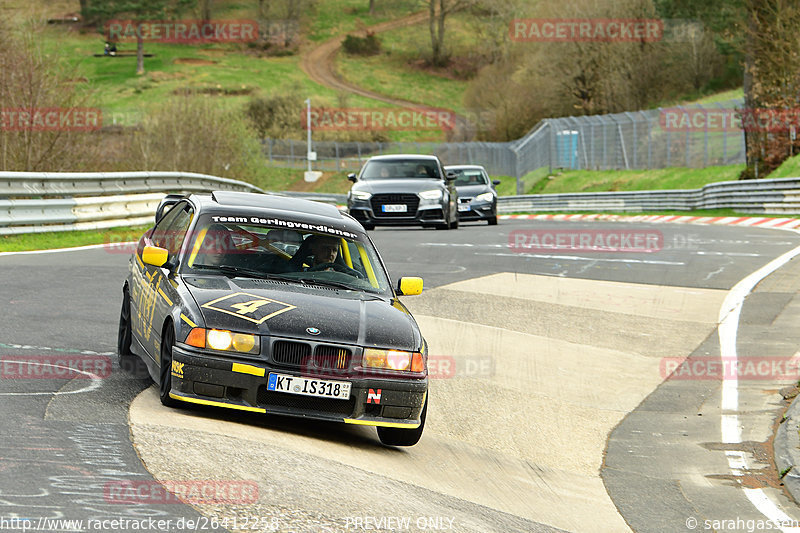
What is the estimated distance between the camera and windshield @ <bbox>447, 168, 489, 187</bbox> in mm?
30797

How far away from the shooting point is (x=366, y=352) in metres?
6.96

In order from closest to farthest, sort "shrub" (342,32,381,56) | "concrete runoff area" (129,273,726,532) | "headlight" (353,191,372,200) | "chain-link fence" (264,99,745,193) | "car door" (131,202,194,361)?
"concrete runoff area" (129,273,726,532)
"car door" (131,202,194,361)
"headlight" (353,191,372,200)
"chain-link fence" (264,99,745,193)
"shrub" (342,32,381,56)

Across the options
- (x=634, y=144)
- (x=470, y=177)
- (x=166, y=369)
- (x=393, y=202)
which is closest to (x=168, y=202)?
(x=166, y=369)

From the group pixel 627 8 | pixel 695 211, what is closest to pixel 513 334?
pixel 695 211

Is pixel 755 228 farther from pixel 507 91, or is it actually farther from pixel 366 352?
pixel 507 91

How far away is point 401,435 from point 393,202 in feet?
54.0

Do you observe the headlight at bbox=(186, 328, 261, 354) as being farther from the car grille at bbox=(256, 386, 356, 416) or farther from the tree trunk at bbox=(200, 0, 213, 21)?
the tree trunk at bbox=(200, 0, 213, 21)

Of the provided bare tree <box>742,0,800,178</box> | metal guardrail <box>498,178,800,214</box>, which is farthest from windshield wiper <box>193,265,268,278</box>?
bare tree <box>742,0,800,178</box>

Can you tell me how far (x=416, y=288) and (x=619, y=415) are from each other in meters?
2.52

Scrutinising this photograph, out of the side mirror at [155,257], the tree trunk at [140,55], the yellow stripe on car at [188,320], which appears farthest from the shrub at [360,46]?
the yellow stripe on car at [188,320]

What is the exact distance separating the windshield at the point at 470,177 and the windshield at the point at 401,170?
5.91 meters

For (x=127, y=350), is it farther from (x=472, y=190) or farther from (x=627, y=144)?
(x=627, y=144)

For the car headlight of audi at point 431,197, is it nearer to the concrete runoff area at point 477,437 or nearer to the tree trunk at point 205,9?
the concrete runoff area at point 477,437

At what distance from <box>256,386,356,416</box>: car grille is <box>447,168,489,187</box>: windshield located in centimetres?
2408
